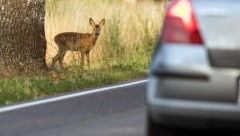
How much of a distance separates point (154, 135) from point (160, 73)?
0.68 m

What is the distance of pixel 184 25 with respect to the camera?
5523 millimetres

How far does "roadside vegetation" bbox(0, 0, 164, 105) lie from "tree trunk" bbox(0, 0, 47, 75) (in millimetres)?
269

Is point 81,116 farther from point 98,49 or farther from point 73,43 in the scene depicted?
point 98,49

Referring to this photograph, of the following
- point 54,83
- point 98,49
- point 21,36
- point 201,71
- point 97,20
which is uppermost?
point 201,71

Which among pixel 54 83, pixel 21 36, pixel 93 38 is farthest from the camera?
pixel 93 38

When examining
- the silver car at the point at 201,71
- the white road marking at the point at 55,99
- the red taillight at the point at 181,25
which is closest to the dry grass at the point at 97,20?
the white road marking at the point at 55,99

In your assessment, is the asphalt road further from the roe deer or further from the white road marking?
the roe deer

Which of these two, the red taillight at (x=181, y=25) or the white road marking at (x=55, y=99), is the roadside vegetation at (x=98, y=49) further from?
the red taillight at (x=181, y=25)

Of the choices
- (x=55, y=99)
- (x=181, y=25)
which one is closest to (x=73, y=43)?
(x=55, y=99)

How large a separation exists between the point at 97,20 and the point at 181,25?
12.2m

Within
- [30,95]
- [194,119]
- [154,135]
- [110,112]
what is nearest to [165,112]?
[194,119]

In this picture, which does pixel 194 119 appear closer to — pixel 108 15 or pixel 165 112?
pixel 165 112

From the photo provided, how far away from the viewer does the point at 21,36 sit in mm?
12469

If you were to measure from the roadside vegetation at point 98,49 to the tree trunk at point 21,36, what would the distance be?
0.27 meters
